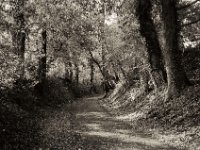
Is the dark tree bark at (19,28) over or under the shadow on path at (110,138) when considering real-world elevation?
over

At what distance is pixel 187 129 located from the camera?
48.2 feet

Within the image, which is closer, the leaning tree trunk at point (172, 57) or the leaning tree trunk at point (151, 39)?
the leaning tree trunk at point (172, 57)

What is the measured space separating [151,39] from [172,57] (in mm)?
4597

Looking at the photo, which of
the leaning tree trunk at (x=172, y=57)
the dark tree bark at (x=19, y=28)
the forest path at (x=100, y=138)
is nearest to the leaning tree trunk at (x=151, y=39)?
the leaning tree trunk at (x=172, y=57)

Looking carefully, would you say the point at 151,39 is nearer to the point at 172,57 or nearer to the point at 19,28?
the point at 172,57

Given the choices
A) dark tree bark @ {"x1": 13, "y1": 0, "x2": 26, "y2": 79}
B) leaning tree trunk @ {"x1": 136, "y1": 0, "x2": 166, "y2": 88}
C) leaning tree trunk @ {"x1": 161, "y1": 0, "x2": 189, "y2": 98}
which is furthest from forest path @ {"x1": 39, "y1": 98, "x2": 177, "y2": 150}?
dark tree bark @ {"x1": 13, "y1": 0, "x2": 26, "y2": 79}

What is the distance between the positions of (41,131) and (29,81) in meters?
12.0

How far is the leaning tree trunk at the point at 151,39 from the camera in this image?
902 inches

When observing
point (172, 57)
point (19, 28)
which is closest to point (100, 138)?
point (172, 57)

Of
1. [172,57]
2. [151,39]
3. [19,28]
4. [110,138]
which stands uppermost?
[19,28]

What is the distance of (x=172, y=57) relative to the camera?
1855cm

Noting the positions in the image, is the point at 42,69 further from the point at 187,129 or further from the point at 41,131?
the point at 187,129

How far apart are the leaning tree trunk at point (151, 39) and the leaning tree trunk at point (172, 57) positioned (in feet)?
12.8

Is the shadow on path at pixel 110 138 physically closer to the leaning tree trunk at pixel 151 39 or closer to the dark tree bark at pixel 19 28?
the leaning tree trunk at pixel 151 39
